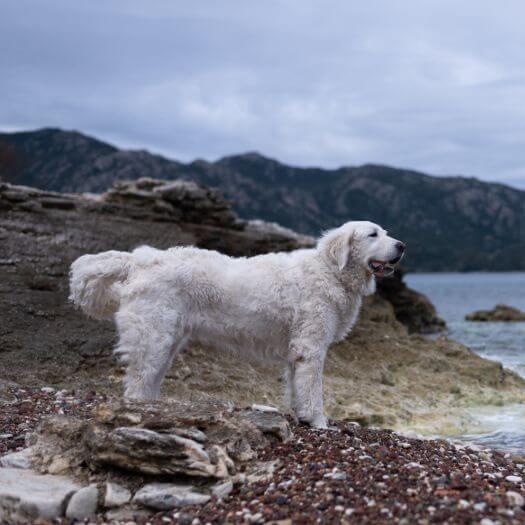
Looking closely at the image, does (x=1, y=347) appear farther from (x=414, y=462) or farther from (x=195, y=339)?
(x=414, y=462)

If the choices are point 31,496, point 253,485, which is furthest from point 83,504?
point 253,485

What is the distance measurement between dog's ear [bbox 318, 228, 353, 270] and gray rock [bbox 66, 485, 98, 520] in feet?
14.0

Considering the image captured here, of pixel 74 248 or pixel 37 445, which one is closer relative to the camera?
pixel 37 445

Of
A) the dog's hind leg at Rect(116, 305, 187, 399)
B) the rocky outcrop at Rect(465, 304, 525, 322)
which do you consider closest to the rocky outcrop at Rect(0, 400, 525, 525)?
the dog's hind leg at Rect(116, 305, 187, 399)

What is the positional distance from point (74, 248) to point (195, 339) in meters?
8.28

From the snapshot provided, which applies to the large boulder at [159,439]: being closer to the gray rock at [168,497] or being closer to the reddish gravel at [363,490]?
the gray rock at [168,497]

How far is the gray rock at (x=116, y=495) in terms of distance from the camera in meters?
5.85

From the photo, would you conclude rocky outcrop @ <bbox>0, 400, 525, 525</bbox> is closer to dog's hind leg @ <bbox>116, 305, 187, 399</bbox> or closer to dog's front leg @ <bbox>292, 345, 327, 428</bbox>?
dog's front leg @ <bbox>292, 345, 327, 428</bbox>

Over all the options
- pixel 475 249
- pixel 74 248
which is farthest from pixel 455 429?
pixel 475 249

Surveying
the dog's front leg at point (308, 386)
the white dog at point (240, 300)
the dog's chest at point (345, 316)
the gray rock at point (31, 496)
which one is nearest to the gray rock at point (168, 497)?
the gray rock at point (31, 496)

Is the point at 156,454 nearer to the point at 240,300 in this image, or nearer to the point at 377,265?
the point at 240,300

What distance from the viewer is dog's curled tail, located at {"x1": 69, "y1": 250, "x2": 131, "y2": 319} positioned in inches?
325

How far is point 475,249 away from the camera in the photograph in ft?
612

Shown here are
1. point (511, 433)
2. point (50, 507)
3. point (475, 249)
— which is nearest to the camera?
point (50, 507)
